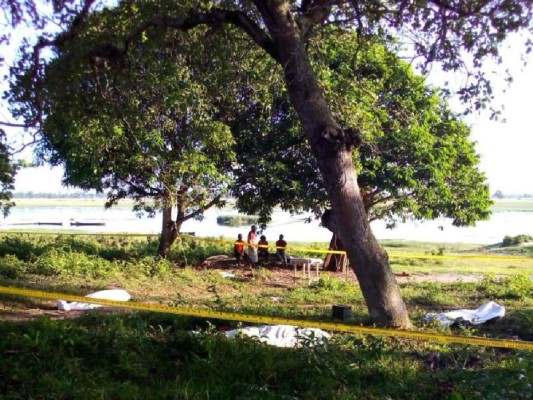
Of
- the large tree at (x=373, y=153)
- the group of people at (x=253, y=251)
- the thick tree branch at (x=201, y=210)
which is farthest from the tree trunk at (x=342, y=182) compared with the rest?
the group of people at (x=253, y=251)

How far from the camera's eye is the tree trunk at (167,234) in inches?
671

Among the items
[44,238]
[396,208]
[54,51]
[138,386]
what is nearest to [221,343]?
[138,386]

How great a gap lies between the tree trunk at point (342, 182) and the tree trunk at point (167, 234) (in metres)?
10.3

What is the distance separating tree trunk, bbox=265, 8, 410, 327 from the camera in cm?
716

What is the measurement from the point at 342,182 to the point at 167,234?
1089 cm

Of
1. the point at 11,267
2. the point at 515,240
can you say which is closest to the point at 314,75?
the point at 11,267

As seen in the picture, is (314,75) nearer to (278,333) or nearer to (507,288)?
(278,333)

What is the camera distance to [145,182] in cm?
1539

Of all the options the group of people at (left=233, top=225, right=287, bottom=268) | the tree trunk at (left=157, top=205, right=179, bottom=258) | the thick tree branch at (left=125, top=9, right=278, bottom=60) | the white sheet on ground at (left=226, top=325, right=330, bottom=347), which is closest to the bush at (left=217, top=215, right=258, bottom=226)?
the group of people at (left=233, top=225, right=287, bottom=268)

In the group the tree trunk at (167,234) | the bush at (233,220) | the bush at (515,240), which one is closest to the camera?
the tree trunk at (167,234)

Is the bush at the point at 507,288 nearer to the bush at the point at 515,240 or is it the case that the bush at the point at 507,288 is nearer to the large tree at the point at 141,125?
the large tree at the point at 141,125

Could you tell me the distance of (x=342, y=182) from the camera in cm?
723

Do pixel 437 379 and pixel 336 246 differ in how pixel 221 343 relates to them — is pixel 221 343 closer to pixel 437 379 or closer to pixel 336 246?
pixel 437 379

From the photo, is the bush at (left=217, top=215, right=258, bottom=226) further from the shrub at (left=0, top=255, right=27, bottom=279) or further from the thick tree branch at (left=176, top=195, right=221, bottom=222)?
the shrub at (left=0, top=255, right=27, bottom=279)
